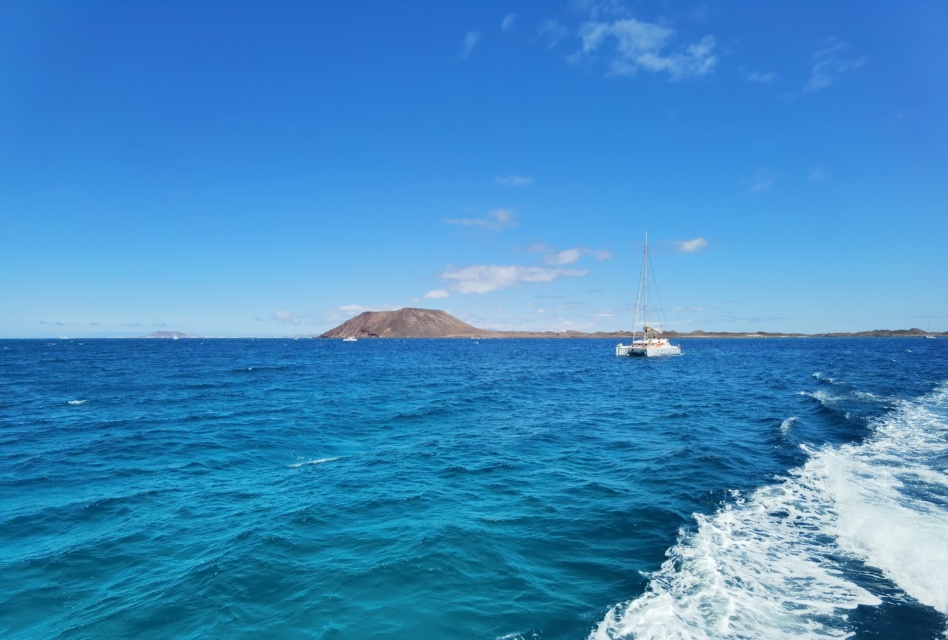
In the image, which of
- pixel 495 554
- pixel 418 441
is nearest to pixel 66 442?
pixel 418 441

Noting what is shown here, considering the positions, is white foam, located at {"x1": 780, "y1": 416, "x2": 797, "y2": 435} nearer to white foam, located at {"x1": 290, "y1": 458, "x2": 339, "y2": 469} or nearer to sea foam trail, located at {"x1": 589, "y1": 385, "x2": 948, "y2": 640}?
sea foam trail, located at {"x1": 589, "y1": 385, "x2": 948, "y2": 640}

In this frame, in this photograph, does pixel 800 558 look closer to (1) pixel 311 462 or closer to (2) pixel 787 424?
(1) pixel 311 462

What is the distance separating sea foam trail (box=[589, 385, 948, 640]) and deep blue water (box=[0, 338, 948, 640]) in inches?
2.2

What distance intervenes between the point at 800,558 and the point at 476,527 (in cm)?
766

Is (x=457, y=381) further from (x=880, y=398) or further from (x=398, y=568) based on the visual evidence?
(x=398, y=568)

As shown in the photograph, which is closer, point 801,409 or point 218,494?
point 218,494

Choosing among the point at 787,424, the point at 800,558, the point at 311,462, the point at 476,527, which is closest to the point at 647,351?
the point at 787,424

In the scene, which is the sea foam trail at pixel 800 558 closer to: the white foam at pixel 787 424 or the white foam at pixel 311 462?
the white foam at pixel 787 424

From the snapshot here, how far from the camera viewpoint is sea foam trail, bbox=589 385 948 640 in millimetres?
7645

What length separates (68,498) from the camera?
14.0 meters

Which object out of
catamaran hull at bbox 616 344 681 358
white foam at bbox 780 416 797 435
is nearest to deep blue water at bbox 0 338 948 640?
white foam at bbox 780 416 797 435

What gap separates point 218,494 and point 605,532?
1247cm

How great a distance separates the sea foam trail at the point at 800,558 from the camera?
7.64 meters

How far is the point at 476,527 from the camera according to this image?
11523 millimetres
